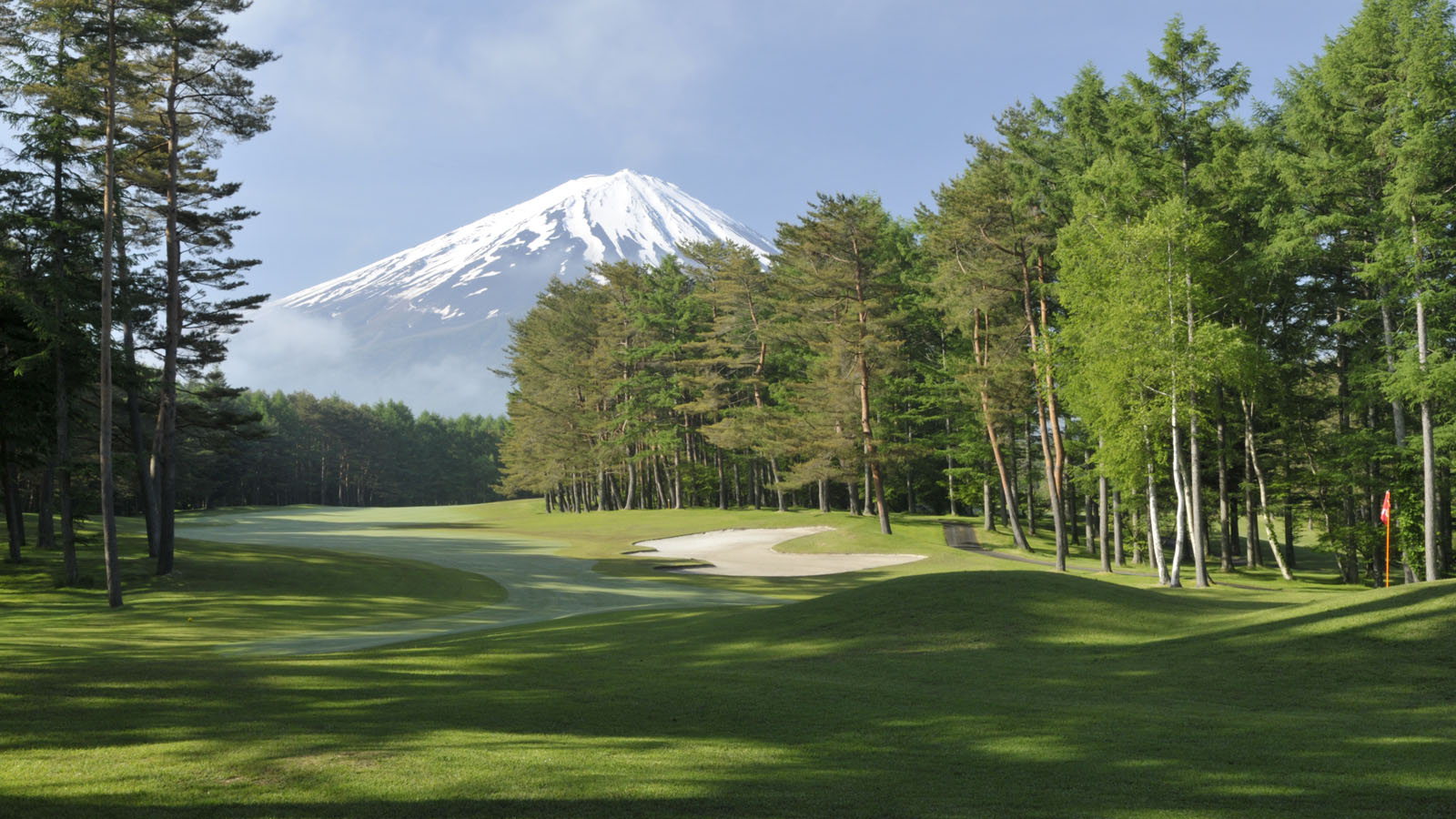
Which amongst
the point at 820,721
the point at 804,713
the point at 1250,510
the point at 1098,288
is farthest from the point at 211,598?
the point at 1250,510

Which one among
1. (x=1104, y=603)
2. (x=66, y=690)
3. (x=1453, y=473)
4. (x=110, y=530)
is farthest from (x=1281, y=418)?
(x=110, y=530)

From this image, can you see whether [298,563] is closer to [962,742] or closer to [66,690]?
[66,690]

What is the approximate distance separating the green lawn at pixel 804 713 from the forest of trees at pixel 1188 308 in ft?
40.1

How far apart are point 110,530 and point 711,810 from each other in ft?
80.0

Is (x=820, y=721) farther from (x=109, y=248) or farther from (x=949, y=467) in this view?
(x=949, y=467)

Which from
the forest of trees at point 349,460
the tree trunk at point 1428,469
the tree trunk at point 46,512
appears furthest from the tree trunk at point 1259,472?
the forest of trees at point 349,460

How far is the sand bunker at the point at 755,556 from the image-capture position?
36.3 m

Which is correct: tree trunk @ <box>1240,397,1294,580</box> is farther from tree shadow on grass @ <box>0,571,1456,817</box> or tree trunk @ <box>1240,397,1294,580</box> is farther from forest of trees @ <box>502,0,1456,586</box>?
tree shadow on grass @ <box>0,571,1456,817</box>

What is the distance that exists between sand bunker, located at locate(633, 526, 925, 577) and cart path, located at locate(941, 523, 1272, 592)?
4.39 m

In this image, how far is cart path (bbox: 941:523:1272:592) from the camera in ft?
106

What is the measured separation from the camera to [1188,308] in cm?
2661

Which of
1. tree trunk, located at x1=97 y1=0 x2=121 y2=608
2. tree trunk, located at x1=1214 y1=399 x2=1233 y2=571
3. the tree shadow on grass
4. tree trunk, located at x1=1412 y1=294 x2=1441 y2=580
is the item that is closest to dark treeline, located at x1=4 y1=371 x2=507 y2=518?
tree trunk, located at x1=97 y1=0 x2=121 y2=608

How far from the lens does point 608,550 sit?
44688mm

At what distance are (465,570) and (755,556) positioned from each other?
522 inches
